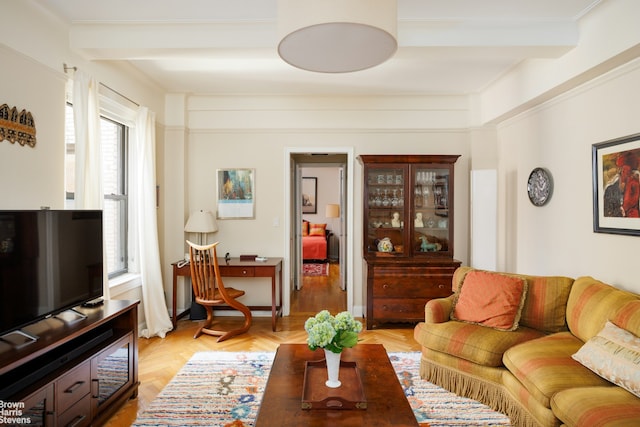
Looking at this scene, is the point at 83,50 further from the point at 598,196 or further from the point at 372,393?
the point at 598,196

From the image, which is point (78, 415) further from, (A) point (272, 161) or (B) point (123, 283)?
(A) point (272, 161)

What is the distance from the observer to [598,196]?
2.90m

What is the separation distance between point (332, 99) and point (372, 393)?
3.57 m

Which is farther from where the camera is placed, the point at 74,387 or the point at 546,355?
the point at 546,355

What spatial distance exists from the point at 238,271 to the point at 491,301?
2550 mm

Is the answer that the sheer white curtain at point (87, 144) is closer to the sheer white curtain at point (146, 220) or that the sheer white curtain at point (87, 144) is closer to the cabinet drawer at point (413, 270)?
the sheer white curtain at point (146, 220)

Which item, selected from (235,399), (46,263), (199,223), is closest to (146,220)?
(199,223)

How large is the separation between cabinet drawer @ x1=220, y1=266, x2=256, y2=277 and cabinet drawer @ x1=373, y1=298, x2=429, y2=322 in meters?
1.39

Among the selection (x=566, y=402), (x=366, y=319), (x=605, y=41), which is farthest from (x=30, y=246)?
(x=605, y=41)

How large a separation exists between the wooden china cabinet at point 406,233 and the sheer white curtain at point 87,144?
2.65 metres

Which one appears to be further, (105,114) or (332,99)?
(332,99)

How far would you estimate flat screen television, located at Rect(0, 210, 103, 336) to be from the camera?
6.41 ft

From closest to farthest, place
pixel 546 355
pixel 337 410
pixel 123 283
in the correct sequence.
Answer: pixel 337 410 < pixel 546 355 < pixel 123 283

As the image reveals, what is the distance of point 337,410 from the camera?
6.03ft
